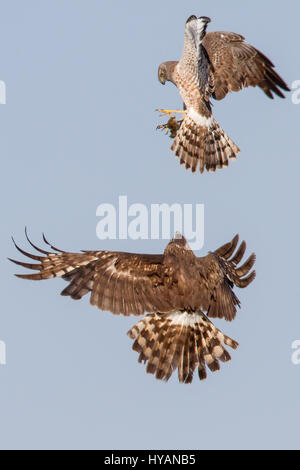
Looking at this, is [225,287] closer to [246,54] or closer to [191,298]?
[191,298]

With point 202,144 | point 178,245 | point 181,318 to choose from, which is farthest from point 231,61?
point 181,318

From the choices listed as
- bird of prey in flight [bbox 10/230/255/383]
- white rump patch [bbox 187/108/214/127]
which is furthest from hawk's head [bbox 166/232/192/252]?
white rump patch [bbox 187/108/214/127]

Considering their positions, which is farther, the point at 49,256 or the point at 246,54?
the point at 246,54

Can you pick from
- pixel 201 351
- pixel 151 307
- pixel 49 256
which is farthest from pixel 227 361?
pixel 49 256

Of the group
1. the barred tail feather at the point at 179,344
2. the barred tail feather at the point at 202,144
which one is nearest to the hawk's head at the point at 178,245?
the barred tail feather at the point at 179,344

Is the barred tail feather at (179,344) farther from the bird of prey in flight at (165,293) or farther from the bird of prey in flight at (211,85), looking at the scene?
the bird of prey in flight at (211,85)

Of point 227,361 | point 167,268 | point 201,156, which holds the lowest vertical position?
point 227,361
